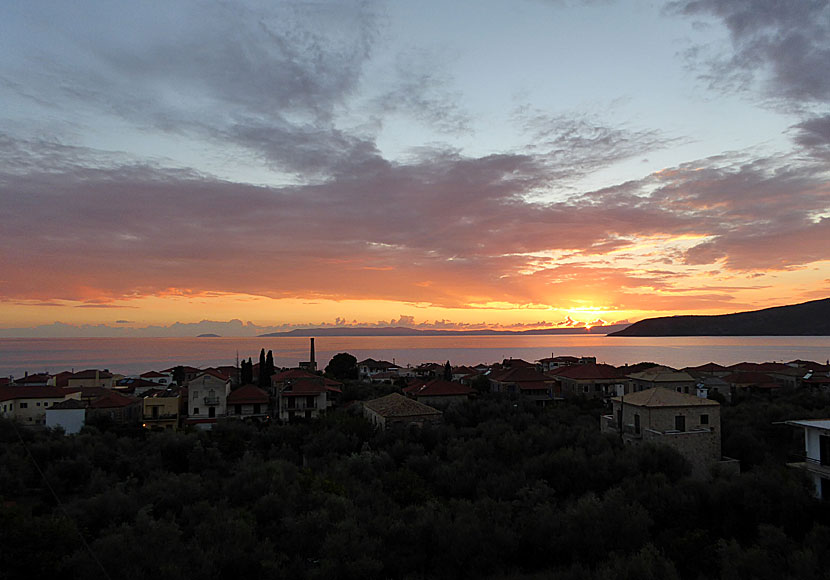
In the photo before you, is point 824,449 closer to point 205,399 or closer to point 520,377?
point 520,377

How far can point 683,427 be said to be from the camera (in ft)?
92.3

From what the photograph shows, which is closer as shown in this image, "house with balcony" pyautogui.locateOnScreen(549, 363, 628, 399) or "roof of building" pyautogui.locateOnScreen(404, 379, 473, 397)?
"roof of building" pyautogui.locateOnScreen(404, 379, 473, 397)

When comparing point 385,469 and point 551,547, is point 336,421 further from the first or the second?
point 551,547

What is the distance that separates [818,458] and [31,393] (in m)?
53.4

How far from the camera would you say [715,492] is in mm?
20203

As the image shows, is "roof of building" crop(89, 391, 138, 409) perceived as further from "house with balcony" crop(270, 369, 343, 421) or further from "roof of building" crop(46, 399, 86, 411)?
"house with balcony" crop(270, 369, 343, 421)

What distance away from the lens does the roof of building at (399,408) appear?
3491cm

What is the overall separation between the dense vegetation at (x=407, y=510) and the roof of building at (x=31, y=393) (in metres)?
15.2

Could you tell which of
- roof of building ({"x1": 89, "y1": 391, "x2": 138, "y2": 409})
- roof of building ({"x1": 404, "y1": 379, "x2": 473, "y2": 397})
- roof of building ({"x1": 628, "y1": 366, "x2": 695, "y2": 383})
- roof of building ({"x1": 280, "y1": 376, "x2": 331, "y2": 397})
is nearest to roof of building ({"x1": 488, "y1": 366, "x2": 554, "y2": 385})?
roof of building ({"x1": 404, "y1": 379, "x2": 473, "y2": 397})

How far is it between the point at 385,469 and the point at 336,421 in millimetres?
9056

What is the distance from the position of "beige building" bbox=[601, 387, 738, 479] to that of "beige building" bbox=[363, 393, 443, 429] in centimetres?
1224

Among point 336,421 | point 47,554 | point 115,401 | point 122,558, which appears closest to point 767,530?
point 122,558

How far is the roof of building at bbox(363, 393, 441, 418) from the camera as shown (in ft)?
115

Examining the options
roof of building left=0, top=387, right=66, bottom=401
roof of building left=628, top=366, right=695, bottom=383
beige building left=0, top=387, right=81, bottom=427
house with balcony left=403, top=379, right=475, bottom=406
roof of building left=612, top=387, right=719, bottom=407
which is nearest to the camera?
roof of building left=612, top=387, right=719, bottom=407
